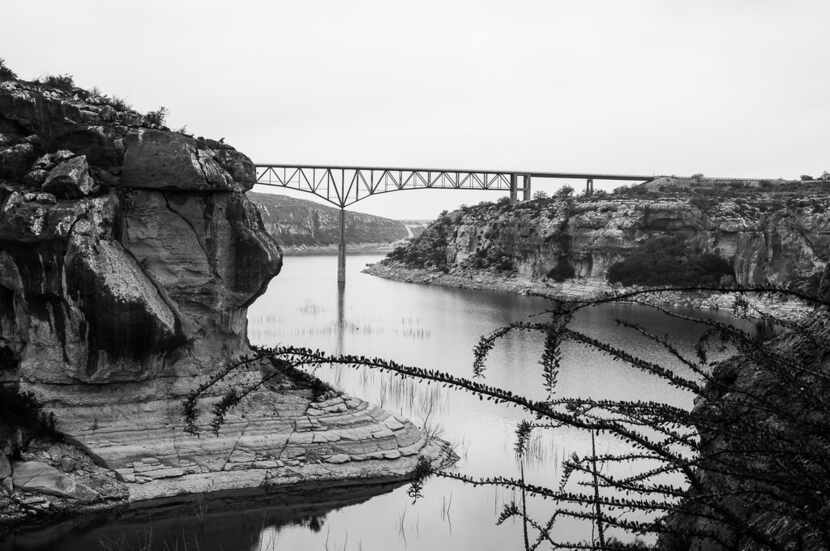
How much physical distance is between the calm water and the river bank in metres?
7.15

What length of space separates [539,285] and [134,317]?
159 ft

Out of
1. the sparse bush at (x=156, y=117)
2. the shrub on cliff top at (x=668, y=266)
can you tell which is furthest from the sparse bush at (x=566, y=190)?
the sparse bush at (x=156, y=117)

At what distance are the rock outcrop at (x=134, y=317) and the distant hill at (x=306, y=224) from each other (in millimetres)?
126147

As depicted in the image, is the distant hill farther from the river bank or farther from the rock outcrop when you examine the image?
the rock outcrop

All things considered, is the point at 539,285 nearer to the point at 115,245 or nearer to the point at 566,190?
the point at 566,190

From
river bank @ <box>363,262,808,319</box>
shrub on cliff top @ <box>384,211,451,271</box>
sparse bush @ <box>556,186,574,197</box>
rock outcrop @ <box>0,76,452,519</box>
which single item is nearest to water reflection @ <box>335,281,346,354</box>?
rock outcrop @ <box>0,76,452,519</box>

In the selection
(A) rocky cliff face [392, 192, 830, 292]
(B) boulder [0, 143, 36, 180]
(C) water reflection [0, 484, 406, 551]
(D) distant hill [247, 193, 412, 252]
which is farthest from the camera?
(D) distant hill [247, 193, 412, 252]

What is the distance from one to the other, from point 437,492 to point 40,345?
809cm

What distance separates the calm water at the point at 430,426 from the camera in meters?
12.9

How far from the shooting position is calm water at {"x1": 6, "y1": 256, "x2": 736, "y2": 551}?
42.3ft

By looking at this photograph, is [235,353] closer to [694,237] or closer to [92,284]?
[92,284]

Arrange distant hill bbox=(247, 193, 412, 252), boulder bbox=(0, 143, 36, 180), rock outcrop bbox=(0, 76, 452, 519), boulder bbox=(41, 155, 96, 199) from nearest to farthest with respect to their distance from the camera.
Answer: rock outcrop bbox=(0, 76, 452, 519) → boulder bbox=(41, 155, 96, 199) → boulder bbox=(0, 143, 36, 180) → distant hill bbox=(247, 193, 412, 252)

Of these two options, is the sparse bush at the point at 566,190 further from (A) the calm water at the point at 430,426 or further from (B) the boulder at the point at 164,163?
(B) the boulder at the point at 164,163

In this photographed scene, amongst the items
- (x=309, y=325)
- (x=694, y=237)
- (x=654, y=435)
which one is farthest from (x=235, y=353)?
(x=694, y=237)
